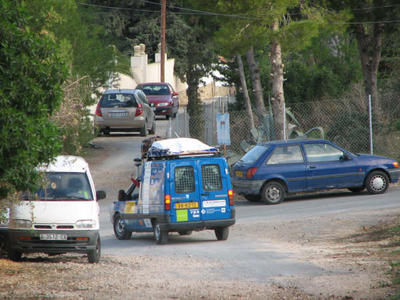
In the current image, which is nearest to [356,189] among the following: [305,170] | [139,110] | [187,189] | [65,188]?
[305,170]

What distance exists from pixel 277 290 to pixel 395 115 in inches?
673

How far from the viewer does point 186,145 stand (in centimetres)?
1580

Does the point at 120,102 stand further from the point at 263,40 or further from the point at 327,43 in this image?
the point at 327,43

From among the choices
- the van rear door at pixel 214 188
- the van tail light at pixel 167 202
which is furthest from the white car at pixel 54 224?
the van rear door at pixel 214 188

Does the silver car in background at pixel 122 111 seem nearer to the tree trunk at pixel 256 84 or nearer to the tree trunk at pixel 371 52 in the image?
the tree trunk at pixel 256 84

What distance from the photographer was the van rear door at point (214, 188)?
50.8ft

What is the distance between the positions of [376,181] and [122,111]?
14.1m

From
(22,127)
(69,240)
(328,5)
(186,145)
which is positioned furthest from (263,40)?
(22,127)

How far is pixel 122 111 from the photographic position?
31969 mm

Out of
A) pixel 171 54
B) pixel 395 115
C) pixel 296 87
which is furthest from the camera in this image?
pixel 171 54

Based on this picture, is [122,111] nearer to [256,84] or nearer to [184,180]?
[256,84]

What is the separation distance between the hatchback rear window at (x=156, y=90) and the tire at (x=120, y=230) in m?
22.8

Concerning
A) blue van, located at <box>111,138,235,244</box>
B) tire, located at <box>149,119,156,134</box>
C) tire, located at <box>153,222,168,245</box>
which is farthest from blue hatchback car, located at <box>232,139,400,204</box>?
tire, located at <box>149,119,156,134</box>

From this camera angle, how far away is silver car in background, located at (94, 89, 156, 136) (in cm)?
3192
